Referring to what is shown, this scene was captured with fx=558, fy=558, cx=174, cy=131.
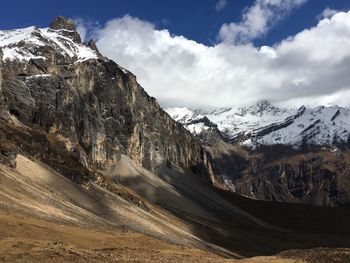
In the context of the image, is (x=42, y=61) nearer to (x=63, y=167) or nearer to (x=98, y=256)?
(x=63, y=167)

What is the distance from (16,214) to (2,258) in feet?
79.0

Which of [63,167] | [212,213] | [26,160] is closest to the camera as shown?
[26,160]

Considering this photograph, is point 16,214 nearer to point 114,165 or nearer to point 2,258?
point 2,258

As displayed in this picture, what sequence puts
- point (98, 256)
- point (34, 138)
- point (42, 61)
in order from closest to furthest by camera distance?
point (98, 256) < point (34, 138) < point (42, 61)

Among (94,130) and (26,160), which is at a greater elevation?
(94,130)

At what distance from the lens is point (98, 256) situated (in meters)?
36.4

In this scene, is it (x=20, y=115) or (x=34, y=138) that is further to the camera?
(x=20, y=115)

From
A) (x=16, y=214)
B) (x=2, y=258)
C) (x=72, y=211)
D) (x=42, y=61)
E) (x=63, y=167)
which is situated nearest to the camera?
(x=2, y=258)

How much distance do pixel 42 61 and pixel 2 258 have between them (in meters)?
172

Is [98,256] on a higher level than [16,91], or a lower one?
lower

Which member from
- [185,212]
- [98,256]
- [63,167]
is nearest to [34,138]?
[63,167]

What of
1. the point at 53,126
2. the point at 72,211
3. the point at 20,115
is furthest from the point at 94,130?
the point at 72,211

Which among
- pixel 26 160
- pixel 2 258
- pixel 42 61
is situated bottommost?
pixel 2 258

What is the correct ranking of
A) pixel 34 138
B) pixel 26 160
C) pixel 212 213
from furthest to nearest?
1. pixel 212 213
2. pixel 34 138
3. pixel 26 160
